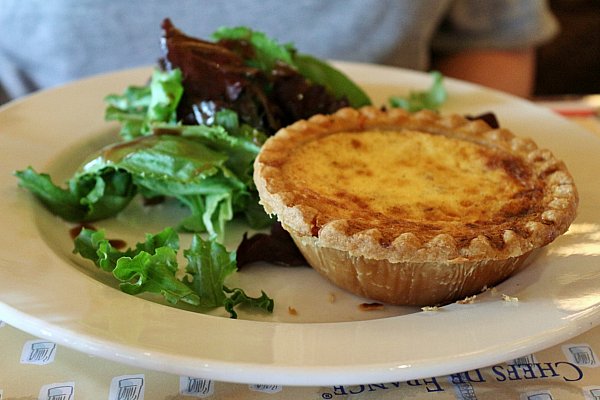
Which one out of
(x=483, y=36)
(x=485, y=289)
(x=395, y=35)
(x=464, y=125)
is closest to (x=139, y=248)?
(x=485, y=289)

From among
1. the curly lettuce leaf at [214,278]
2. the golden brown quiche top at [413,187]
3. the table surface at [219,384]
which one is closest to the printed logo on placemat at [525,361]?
the table surface at [219,384]

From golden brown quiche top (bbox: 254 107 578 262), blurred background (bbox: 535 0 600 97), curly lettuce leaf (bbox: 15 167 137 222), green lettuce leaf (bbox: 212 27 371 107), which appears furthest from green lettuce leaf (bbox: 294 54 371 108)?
blurred background (bbox: 535 0 600 97)

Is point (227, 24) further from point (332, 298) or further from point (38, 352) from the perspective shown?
point (38, 352)

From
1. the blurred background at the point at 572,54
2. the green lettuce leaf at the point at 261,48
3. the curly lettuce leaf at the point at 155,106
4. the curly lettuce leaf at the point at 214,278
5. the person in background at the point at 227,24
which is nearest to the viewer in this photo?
the curly lettuce leaf at the point at 214,278

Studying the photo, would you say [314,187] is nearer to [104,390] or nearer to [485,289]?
[485,289]

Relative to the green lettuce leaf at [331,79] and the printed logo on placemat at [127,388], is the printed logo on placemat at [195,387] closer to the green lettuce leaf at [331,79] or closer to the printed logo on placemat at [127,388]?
the printed logo on placemat at [127,388]

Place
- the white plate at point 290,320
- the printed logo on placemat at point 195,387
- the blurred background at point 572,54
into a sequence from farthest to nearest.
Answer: the blurred background at point 572,54
the printed logo on placemat at point 195,387
the white plate at point 290,320
